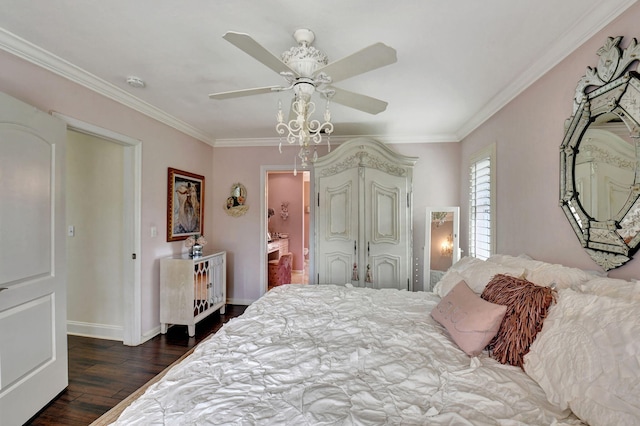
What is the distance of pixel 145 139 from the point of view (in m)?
2.87

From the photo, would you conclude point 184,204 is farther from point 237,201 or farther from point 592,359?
point 592,359

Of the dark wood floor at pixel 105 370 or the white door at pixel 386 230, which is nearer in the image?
the dark wood floor at pixel 105 370

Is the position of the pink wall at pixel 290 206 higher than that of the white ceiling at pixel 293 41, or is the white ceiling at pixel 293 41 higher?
the white ceiling at pixel 293 41

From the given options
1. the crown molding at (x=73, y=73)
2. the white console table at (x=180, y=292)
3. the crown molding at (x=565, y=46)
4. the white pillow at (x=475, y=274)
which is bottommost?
the white console table at (x=180, y=292)

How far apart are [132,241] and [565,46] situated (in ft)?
12.4

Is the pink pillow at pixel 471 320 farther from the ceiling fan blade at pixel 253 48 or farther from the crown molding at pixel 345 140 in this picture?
the crown molding at pixel 345 140

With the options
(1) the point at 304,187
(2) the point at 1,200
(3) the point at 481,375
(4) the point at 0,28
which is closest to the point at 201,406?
(3) the point at 481,375

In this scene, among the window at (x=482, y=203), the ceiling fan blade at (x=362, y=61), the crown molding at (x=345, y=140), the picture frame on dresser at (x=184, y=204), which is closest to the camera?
the ceiling fan blade at (x=362, y=61)

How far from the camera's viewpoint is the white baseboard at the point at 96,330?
293 centimetres

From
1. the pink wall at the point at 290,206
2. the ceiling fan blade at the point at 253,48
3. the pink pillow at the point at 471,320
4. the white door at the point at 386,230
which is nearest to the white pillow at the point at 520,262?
the pink pillow at the point at 471,320

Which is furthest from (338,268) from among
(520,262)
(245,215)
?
(520,262)

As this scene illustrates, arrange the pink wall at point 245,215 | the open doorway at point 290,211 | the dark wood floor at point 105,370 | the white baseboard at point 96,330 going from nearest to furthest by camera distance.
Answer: the dark wood floor at point 105,370 < the white baseboard at point 96,330 < the pink wall at point 245,215 < the open doorway at point 290,211

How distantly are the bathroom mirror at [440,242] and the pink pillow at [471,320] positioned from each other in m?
1.87

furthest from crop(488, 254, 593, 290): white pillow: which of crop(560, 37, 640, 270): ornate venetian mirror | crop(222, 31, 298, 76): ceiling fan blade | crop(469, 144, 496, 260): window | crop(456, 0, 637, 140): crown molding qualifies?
crop(222, 31, 298, 76): ceiling fan blade
